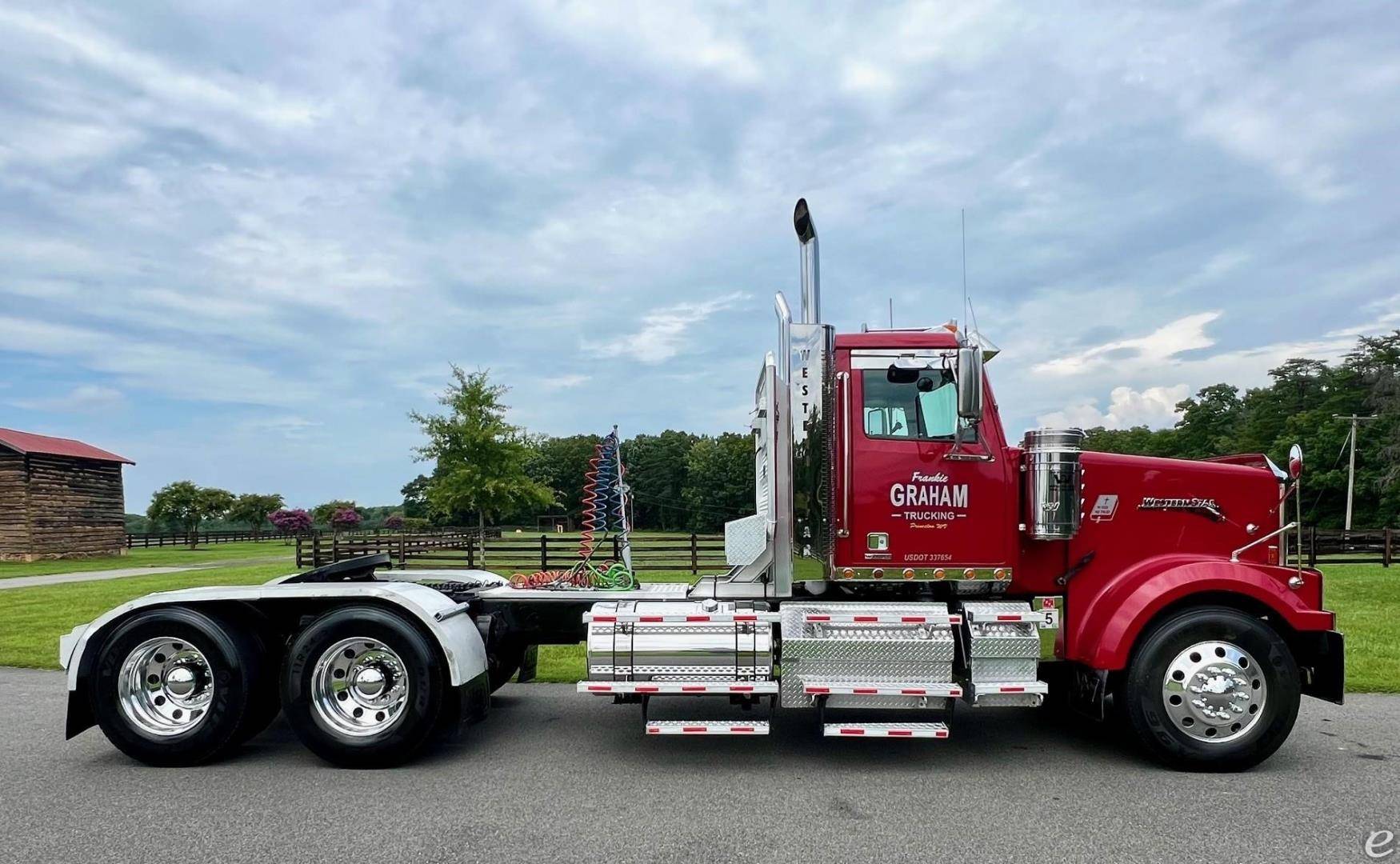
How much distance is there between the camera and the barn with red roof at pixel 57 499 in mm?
30906

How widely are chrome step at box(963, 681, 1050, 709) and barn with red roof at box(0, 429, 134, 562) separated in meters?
35.6

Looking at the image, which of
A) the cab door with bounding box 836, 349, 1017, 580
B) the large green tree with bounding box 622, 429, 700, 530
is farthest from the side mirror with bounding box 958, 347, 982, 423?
the large green tree with bounding box 622, 429, 700, 530

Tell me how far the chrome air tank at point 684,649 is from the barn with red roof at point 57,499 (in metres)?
33.8

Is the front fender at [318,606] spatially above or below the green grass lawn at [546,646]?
above

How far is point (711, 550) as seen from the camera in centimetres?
2081

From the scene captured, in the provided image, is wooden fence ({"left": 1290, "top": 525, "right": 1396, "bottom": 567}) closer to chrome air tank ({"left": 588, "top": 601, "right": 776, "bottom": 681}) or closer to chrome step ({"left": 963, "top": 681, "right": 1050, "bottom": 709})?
chrome step ({"left": 963, "top": 681, "right": 1050, "bottom": 709})

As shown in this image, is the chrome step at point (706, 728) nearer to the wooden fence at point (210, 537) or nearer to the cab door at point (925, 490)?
the cab door at point (925, 490)

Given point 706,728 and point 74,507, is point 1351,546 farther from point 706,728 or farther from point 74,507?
point 74,507

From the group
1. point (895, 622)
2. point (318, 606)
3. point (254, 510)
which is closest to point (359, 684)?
point (318, 606)

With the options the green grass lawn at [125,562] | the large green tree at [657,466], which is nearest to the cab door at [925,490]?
the large green tree at [657,466]

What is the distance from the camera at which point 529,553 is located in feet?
79.7

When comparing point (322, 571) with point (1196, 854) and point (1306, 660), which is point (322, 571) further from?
point (1306, 660)

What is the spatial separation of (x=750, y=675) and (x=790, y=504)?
47.0 inches

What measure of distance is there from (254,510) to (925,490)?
258 feet
